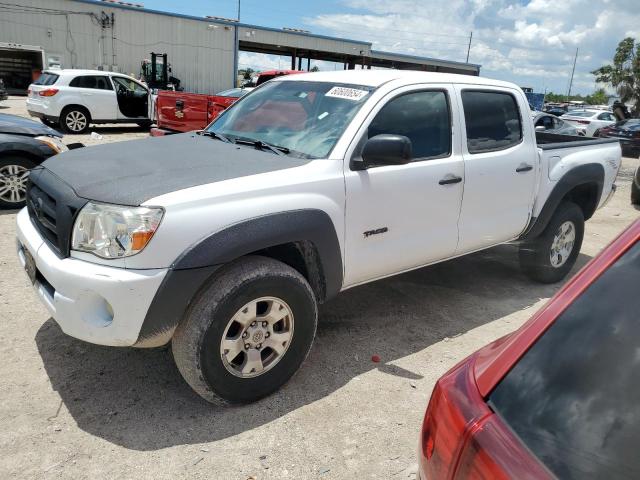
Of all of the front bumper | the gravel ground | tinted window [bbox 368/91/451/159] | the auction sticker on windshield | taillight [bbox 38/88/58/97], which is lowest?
Result: the gravel ground

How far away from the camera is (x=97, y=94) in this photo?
1444 cm

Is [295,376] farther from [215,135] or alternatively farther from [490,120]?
[490,120]

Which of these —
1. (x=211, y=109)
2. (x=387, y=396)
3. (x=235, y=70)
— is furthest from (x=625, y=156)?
(x=235, y=70)

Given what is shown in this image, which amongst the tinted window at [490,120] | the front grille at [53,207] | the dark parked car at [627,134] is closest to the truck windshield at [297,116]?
the tinted window at [490,120]

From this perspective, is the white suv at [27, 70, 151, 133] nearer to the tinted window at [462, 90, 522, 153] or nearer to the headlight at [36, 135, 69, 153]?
the headlight at [36, 135, 69, 153]

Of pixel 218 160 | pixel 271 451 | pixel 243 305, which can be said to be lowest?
pixel 271 451

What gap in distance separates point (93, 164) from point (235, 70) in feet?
111

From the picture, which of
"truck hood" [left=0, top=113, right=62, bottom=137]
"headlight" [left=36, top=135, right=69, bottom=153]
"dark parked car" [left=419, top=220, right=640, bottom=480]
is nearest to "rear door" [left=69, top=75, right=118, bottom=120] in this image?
"truck hood" [left=0, top=113, right=62, bottom=137]

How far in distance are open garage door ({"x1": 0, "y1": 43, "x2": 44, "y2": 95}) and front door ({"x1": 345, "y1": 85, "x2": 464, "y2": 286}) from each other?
32.2 metres

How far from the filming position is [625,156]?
18.5 meters

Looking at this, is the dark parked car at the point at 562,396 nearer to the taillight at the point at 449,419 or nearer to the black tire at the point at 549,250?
the taillight at the point at 449,419

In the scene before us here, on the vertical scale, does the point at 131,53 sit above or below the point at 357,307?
above

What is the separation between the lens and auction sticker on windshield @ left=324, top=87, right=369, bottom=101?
3.56 m

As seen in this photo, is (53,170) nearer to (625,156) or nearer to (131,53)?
(625,156)
